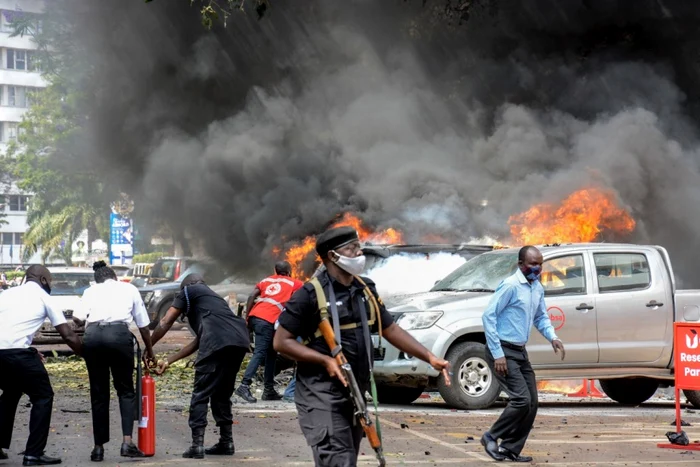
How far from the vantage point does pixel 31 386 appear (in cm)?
821

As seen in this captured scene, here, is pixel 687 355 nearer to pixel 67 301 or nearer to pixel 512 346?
pixel 512 346

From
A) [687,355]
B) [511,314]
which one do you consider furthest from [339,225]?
[511,314]

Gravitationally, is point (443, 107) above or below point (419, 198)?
above

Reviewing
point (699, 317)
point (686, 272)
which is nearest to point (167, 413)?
point (699, 317)

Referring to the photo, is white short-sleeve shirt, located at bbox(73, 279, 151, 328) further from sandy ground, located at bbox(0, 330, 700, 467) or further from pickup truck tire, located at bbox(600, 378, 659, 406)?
pickup truck tire, located at bbox(600, 378, 659, 406)

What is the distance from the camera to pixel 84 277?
2167 centimetres

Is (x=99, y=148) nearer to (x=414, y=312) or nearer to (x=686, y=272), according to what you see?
(x=686, y=272)

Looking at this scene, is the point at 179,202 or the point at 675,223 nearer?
the point at 675,223

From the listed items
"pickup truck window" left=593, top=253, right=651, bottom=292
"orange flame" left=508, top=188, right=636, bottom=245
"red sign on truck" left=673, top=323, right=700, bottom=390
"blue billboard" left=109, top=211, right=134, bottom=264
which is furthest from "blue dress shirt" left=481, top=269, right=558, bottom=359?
"blue billboard" left=109, top=211, right=134, bottom=264

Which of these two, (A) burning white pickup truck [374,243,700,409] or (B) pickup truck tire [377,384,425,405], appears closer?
(A) burning white pickup truck [374,243,700,409]

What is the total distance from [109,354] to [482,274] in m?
4.83

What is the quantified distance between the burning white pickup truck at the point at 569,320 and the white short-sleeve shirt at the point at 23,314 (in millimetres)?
3894

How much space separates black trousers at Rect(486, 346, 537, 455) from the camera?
805 centimetres

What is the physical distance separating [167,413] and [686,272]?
1744cm
